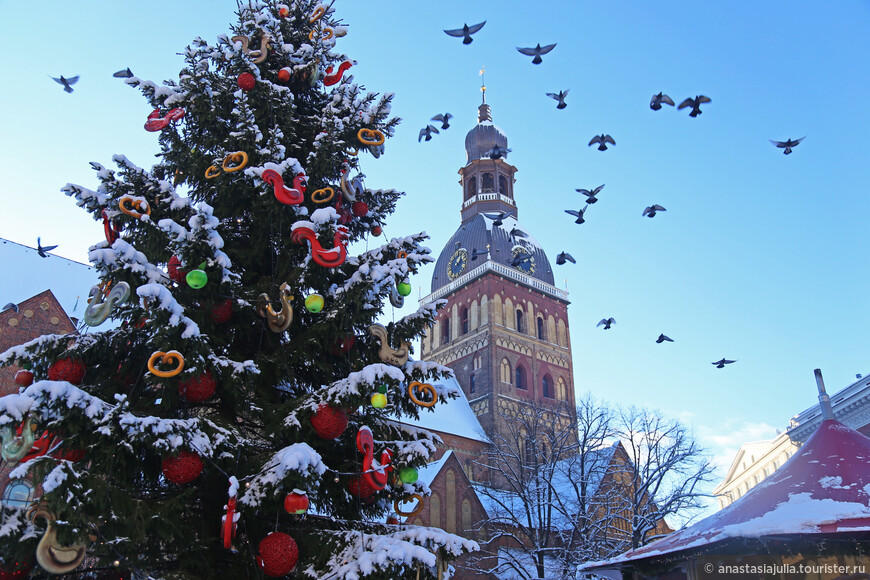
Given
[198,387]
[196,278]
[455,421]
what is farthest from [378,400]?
[455,421]

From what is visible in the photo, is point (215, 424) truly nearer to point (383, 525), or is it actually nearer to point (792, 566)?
point (383, 525)

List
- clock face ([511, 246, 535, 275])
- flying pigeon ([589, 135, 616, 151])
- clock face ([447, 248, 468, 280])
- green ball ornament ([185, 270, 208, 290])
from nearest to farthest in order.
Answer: green ball ornament ([185, 270, 208, 290]) < flying pigeon ([589, 135, 616, 151]) < clock face ([511, 246, 535, 275]) < clock face ([447, 248, 468, 280])

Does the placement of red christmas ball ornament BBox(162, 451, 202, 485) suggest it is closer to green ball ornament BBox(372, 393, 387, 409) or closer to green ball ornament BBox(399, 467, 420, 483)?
green ball ornament BBox(372, 393, 387, 409)

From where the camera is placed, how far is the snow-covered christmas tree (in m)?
4.76

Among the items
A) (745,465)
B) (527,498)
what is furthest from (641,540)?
(745,465)

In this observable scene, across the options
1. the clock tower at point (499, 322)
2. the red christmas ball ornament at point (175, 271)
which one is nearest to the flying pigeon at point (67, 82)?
the red christmas ball ornament at point (175, 271)

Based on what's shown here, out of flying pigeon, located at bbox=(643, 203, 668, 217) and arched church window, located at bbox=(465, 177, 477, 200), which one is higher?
arched church window, located at bbox=(465, 177, 477, 200)

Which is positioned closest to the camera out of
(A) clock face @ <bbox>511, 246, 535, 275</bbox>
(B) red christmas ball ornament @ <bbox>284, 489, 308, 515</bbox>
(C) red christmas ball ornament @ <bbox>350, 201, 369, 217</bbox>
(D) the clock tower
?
(B) red christmas ball ornament @ <bbox>284, 489, 308, 515</bbox>

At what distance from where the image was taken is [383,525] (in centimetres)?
652

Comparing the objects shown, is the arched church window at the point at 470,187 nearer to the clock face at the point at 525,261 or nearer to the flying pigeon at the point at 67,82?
the clock face at the point at 525,261

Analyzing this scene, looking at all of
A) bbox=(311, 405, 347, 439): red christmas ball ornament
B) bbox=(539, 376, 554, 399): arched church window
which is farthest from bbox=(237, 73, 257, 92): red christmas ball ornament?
bbox=(539, 376, 554, 399): arched church window

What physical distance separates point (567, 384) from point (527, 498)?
19.7 m

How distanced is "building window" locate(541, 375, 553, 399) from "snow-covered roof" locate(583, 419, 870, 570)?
1298 inches

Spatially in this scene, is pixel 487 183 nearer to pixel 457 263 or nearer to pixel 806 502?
pixel 457 263
